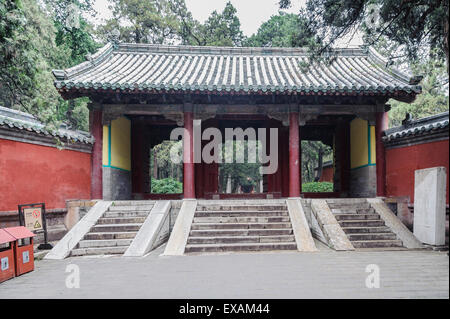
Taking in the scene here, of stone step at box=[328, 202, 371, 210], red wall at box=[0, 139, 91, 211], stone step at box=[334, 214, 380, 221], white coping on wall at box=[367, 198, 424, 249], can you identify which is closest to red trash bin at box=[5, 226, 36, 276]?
red wall at box=[0, 139, 91, 211]

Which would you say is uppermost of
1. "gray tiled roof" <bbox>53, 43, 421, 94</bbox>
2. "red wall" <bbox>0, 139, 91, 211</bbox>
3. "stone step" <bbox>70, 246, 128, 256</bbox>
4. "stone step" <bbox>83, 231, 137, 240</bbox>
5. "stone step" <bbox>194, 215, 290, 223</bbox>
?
"gray tiled roof" <bbox>53, 43, 421, 94</bbox>

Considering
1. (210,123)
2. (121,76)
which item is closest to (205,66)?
(210,123)

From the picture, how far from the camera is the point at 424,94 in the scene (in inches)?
693

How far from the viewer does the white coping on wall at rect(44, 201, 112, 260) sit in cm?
579

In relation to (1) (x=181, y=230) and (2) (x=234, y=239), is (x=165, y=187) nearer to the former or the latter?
(1) (x=181, y=230)

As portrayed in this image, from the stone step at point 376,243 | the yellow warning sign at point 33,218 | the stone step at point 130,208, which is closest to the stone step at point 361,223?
the stone step at point 376,243

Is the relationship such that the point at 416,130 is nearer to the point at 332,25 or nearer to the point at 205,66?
the point at 332,25

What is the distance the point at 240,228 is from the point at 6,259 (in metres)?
4.22

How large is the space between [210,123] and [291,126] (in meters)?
3.04

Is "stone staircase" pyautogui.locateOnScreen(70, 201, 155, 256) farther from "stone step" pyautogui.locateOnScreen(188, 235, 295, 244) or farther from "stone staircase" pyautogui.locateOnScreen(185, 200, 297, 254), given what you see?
"stone step" pyautogui.locateOnScreen(188, 235, 295, 244)

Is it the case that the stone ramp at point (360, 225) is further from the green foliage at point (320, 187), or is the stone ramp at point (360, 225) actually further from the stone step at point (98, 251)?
the green foliage at point (320, 187)

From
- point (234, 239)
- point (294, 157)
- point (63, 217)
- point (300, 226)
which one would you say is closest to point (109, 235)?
point (63, 217)

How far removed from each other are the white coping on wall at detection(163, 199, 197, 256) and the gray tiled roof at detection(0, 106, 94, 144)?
2.91 meters

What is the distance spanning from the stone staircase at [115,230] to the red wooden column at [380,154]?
6.02 meters
